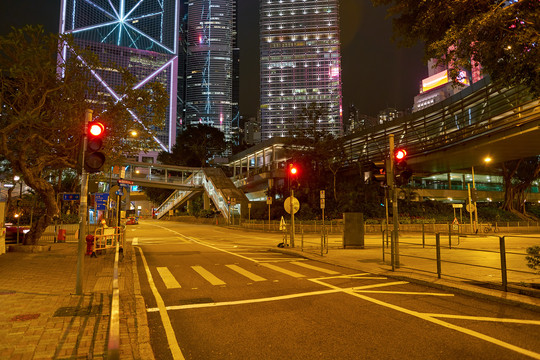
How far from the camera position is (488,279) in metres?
8.83

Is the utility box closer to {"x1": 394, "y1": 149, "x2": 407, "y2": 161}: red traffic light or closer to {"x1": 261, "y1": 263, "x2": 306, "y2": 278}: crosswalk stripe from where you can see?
{"x1": 261, "y1": 263, "x2": 306, "y2": 278}: crosswalk stripe

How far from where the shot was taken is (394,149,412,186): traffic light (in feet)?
35.4

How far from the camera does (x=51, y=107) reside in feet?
49.0

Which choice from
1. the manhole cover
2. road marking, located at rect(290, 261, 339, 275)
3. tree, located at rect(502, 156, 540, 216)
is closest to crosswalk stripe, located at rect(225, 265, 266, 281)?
road marking, located at rect(290, 261, 339, 275)

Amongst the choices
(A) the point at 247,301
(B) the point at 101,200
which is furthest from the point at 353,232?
(B) the point at 101,200

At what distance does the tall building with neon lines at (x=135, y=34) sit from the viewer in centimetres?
14162

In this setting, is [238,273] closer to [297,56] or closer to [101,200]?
[101,200]

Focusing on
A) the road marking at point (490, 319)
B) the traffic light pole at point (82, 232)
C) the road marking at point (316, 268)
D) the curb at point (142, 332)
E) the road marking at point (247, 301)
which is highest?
the traffic light pole at point (82, 232)

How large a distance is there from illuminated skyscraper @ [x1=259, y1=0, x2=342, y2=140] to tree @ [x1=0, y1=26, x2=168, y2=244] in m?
146

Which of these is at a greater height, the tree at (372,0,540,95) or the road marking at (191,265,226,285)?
the tree at (372,0,540,95)

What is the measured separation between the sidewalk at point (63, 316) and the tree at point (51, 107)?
5.23m

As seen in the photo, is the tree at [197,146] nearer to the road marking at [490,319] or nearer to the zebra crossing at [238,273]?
the zebra crossing at [238,273]

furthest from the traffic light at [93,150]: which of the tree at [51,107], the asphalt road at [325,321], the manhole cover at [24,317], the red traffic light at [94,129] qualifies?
the tree at [51,107]

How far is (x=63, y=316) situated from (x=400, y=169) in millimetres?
9665
